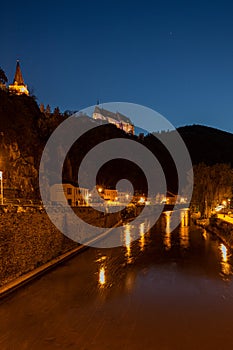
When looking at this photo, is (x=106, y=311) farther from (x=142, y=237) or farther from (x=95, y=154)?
(x=95, y=154)

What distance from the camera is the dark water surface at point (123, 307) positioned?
813cm

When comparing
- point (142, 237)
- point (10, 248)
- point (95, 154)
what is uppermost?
point (95, 154)

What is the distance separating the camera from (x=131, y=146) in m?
81.4

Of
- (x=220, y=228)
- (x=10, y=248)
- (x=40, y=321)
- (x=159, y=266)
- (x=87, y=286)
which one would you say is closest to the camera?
(x=40, y=321)

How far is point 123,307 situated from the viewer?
10.6 meters

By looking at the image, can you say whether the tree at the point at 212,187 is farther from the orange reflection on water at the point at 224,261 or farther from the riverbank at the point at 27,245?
the riverbank at the point at 27,245

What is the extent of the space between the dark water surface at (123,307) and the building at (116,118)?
341 ft

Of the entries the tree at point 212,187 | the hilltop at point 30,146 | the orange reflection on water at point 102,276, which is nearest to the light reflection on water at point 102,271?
the orange reflection on water at point 102,276

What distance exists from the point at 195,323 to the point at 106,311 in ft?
8.70

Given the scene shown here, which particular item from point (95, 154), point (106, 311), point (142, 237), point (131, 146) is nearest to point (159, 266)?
point (106, 311)

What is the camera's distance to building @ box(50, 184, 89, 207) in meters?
38.8

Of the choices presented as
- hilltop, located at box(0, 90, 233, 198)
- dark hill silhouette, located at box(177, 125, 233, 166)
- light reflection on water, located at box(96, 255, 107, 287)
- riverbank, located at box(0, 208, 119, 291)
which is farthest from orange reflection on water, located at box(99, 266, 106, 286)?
dark hill silhouette, located at box(177, 125, 233, 166)

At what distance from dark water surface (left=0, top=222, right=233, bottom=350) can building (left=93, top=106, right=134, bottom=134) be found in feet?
341

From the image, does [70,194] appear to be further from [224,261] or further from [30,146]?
[224,261]
